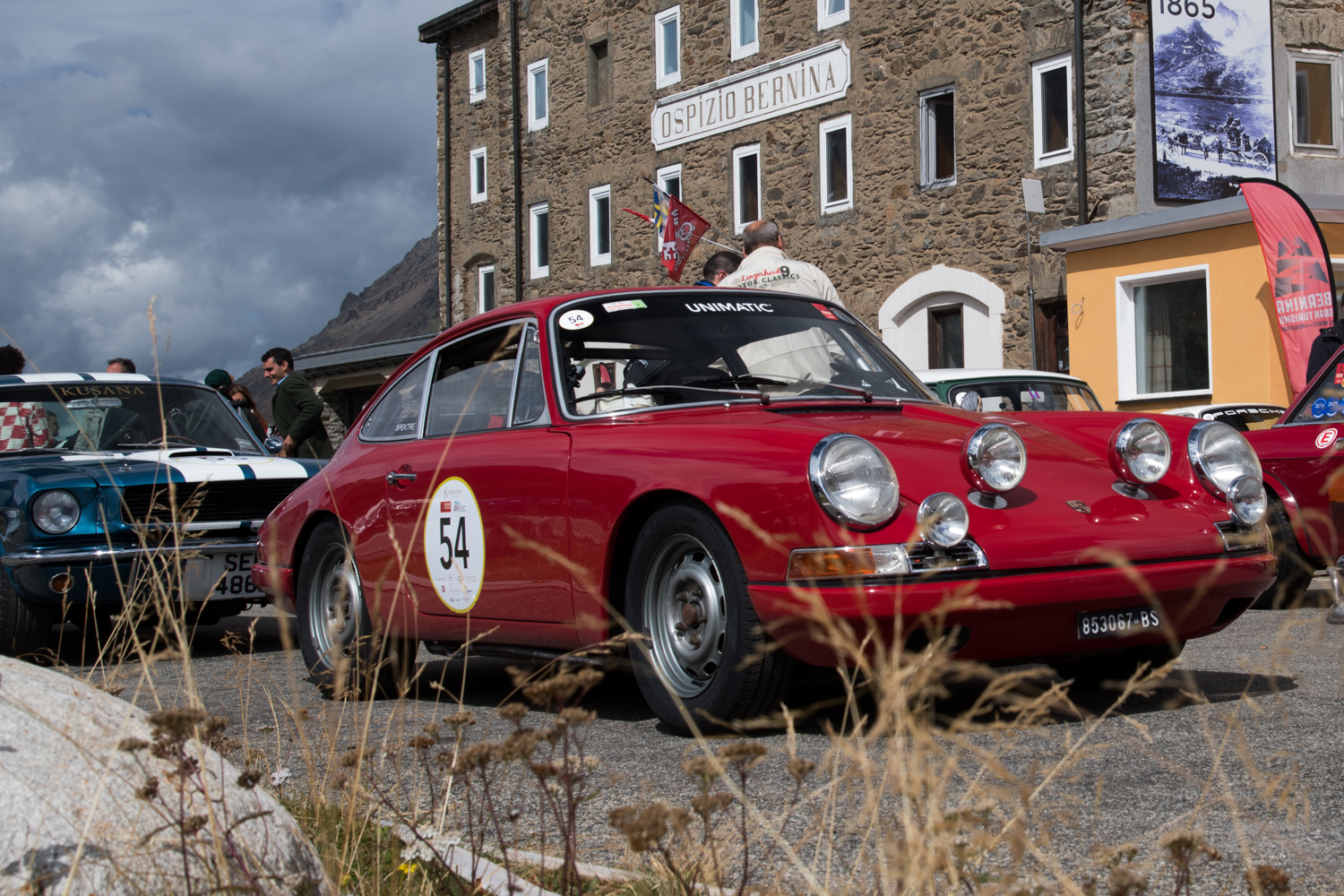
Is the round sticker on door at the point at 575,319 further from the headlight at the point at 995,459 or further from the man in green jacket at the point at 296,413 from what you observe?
the man in green jacket at the point at 296,413

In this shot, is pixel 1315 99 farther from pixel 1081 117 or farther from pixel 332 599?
pixel 332 599

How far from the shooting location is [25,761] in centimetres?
214

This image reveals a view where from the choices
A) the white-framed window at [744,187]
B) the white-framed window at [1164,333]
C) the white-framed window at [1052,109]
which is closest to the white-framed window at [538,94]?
the white-framed window at [744,187]

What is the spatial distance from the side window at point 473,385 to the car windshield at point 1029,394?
455cm

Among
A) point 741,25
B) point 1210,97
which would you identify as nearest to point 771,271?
point 1210,97

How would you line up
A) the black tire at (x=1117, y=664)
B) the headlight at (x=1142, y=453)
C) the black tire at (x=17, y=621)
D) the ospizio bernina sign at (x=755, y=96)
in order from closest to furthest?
the headlight at (x=1142, y=453) < the black tire at (x=1117, y=664) < the black tire at (x=17, y=621) < the ospizio bernina sign at (x=755, y=96)

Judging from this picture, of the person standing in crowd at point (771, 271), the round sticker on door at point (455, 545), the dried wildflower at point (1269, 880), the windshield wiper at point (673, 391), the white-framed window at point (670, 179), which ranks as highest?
the white-framed window at point (670, 179)

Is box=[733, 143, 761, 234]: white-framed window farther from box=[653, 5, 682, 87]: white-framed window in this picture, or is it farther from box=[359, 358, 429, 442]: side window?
box=[359, 358, 429, 442]: side window

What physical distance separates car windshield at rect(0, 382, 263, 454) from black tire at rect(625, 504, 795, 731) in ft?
15.6

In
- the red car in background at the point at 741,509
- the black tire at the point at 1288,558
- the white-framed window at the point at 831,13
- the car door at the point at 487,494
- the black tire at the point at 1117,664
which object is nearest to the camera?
the red car in background at the point at 741,509

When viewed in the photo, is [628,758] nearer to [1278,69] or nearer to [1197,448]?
[1197,448]

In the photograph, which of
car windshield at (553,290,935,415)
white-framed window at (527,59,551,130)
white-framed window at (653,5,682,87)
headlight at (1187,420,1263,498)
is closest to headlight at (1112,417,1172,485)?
headlight at (1187,420,1263,498)

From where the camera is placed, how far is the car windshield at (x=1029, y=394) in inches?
389

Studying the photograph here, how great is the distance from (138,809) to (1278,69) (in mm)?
18908
